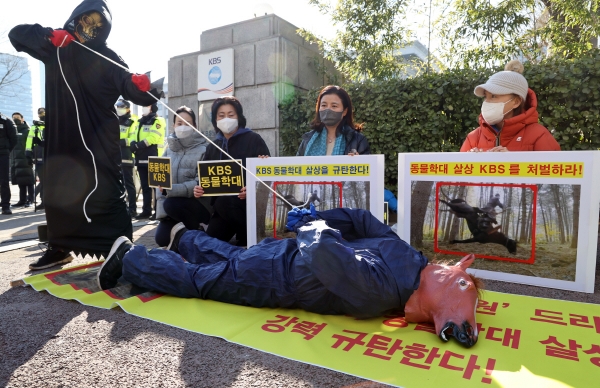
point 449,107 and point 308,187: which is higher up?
point 449,107

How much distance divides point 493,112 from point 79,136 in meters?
3.13

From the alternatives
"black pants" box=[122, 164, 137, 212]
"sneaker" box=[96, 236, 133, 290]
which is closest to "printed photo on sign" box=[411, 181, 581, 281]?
"sneaker" box=[96, 236, 133, 290]

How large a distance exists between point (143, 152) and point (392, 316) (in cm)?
511

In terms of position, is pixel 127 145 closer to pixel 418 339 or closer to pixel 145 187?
pixel 145 187

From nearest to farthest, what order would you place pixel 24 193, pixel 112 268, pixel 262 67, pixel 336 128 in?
1. pixel 112 268
2. pixel 336 128
3. pixel 262 67
4. pixel 24 193

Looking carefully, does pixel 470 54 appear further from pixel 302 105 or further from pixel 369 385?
pixel 369 385

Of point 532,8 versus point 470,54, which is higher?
point 532,8

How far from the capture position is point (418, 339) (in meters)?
1.88

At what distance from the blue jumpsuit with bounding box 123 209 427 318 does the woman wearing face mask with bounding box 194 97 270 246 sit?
101 cm

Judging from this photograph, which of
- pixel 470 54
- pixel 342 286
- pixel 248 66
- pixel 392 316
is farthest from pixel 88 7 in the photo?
pixel 470 54

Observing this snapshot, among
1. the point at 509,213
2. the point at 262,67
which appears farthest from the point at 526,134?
the point at 262,67

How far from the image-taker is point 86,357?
1757 mm

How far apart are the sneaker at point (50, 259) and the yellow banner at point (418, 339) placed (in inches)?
34.2

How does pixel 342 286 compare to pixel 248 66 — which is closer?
pixel 342 286
